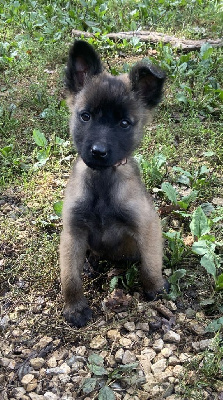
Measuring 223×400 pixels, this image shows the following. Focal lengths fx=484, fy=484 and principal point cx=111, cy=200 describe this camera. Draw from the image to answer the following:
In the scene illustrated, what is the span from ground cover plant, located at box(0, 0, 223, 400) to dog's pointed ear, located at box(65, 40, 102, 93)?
4.39 ft

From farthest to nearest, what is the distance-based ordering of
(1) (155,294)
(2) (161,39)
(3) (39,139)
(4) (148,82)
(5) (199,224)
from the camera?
(2) (161,39) < (3) (39,139) < (5) (199,224) < (1) (155,294) < (4) (148,82)

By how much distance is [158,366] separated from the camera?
3449 mm

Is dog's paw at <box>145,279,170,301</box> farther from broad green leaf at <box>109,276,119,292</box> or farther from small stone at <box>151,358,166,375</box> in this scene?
small stone at <box>151,358,166,375</box>

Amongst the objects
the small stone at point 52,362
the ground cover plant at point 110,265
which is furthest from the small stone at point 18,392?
the small stone at point 52,362

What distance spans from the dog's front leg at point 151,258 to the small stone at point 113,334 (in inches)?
18.4

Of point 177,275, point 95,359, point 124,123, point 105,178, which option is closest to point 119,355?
point 95,359

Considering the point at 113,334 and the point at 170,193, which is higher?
the point at 170,193

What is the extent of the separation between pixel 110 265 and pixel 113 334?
2.54ft

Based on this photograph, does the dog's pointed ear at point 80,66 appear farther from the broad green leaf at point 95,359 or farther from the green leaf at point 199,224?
the broad green leaf at point 95,359

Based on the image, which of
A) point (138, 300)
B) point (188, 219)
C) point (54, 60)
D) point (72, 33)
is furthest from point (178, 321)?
point (72, 33)

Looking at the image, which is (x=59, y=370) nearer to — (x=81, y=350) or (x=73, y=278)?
(x=81, y=350)

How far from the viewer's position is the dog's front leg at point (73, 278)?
3.78 metres

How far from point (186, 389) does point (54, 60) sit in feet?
19.3

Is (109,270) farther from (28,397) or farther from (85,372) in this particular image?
(28,397)
